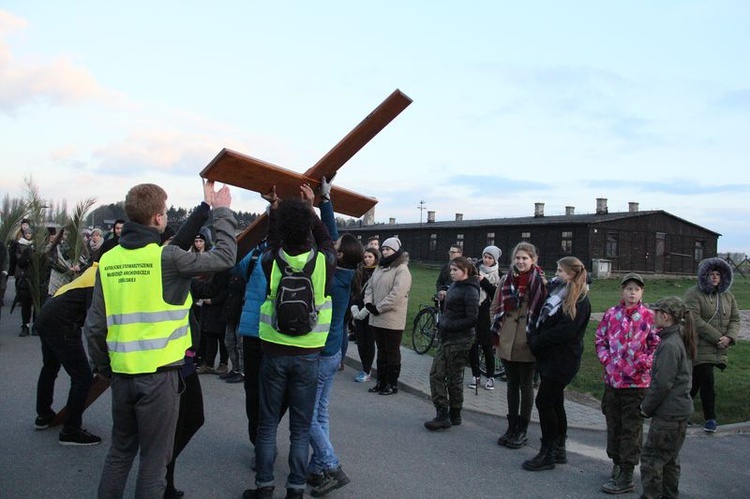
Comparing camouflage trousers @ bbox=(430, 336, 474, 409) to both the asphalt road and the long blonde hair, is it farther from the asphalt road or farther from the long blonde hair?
the long blonde hair

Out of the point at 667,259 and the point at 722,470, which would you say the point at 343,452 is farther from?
the point at 667,259

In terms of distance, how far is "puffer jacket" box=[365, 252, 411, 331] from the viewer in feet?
26.2

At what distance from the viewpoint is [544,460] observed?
5.32 meters

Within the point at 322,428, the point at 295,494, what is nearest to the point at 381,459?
the point at 322,428

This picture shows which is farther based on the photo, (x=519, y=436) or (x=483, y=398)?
(x=483, y=398)

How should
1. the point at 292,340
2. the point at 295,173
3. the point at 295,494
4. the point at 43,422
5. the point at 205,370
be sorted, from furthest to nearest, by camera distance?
the point at 205,370 < the point at 43,422 < the point at 295,494 < the point at 292,340 < the point at 295,173

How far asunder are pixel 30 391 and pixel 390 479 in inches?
185

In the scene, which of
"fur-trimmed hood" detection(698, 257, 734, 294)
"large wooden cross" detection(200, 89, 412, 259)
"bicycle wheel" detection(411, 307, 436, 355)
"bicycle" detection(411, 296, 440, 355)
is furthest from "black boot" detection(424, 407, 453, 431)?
"bicycle wheel" detection(411, 307, 436, 355)

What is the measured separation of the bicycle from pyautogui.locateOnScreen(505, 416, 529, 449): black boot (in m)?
5.04

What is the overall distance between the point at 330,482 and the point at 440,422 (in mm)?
2142

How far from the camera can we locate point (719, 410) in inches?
291

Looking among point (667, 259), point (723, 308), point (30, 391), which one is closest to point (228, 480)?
point (30, 391)

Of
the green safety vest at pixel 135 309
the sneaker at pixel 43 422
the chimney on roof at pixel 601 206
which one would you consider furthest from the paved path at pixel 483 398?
the chimney on roof at pixel 601 206

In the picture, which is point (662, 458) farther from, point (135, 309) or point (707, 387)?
point (135, 309)
